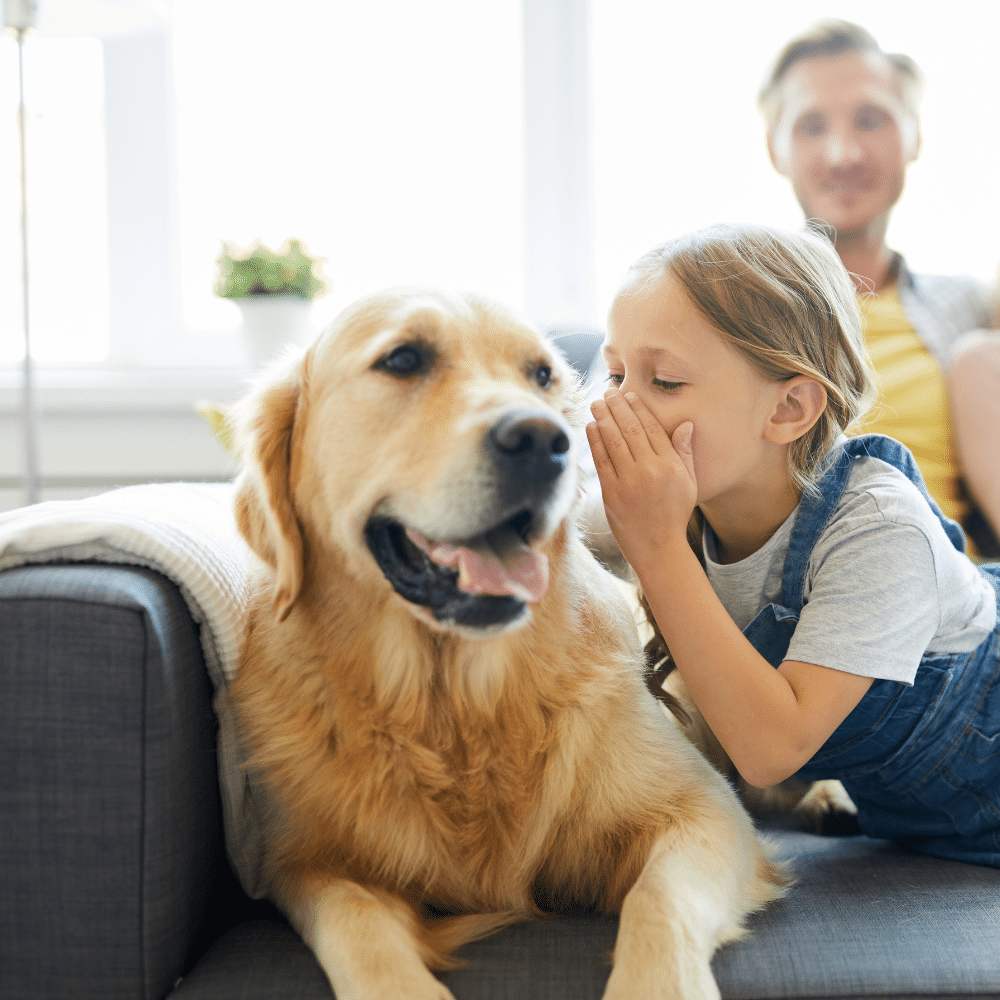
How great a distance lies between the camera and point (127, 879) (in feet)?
3.11

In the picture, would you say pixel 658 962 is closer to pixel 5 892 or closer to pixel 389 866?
pixel 389 866

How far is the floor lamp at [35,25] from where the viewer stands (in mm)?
2455

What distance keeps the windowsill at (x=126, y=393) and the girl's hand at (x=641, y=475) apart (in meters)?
1.94

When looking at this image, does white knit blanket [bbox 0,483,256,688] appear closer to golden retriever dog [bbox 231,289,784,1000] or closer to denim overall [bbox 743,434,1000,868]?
golden retriever dog [bbox 231,289,784,1000]

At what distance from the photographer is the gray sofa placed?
929 mm

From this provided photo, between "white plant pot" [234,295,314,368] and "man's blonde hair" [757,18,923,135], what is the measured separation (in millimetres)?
1431

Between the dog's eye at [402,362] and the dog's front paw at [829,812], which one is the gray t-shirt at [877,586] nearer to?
the dog's front paw at [829,812]

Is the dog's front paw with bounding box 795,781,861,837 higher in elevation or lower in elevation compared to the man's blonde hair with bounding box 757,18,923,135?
lower

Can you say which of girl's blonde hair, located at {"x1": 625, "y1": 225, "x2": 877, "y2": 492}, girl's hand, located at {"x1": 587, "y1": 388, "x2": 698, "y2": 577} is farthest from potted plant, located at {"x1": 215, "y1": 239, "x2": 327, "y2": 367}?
girl's hand, located at {"x1": 587, "y1": 388, "x2": 698, "y2": 577}

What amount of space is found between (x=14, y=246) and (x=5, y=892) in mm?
2991

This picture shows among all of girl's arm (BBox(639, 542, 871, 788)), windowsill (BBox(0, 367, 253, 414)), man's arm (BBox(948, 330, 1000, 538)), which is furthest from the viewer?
windowsill (BBox(0, 367, 253, 414))

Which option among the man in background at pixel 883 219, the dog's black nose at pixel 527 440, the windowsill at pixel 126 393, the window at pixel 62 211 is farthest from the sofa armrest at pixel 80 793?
the window at pixel 62 211

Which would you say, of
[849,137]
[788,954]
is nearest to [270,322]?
[849,137]

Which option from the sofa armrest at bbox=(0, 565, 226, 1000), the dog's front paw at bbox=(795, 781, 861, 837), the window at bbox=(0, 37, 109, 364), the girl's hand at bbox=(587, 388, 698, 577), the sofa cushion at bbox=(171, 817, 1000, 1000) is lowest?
the dog's front paw at bbox=(795, 781, 861, 837)
